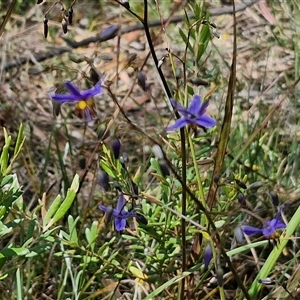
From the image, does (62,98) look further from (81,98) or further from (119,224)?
(119,224)

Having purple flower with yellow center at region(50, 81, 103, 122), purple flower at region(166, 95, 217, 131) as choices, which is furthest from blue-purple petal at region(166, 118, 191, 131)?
purple flower with yellow center at region(50, 81, 103, 122)

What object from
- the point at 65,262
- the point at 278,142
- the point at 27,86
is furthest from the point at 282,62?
the point at 65,262

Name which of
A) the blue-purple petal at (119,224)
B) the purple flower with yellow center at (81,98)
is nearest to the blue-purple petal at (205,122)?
the purple flower with yellow center at (81,98)

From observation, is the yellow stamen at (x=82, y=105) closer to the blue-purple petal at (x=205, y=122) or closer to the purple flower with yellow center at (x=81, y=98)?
the purple flower with yellow center at (x=81, y=98)

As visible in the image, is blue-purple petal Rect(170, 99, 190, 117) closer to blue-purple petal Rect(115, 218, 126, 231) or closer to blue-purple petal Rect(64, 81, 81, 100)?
blue-purple petal Rect(64, 81, 81, 100)

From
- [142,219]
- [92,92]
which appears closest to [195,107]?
[92,92]

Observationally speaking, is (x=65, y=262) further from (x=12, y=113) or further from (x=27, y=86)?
(x=27, y=86)
